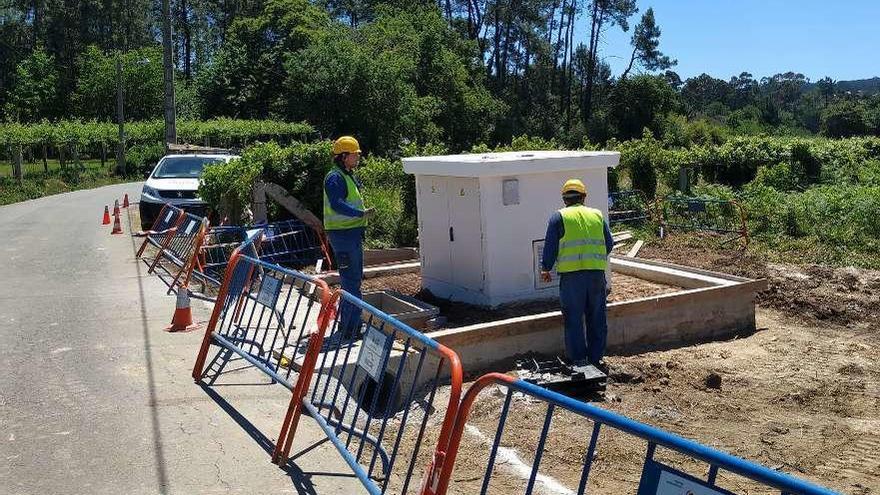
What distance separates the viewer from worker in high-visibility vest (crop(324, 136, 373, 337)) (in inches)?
324

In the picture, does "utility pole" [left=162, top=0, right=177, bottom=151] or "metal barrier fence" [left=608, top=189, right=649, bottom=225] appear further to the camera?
"utility pole" [left=162, top=0, right=177, bottom=151]

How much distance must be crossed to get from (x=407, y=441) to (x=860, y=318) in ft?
25.0

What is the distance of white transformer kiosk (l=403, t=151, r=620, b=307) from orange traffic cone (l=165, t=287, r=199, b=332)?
10.2 feet

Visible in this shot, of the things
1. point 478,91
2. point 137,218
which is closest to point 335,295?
point 137,218

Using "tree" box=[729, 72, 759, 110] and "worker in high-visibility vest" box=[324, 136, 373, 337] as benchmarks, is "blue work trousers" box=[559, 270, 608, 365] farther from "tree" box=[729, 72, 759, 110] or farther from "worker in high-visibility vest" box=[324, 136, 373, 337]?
"tree" box=[729, 72, 759, 110]

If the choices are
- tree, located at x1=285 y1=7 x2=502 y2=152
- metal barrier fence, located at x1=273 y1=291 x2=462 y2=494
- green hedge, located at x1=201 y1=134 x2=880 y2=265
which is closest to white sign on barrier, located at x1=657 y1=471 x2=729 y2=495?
metal barrier fence, located at x1=273 y1=291 x2=462 y2=494

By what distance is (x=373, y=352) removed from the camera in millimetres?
4762

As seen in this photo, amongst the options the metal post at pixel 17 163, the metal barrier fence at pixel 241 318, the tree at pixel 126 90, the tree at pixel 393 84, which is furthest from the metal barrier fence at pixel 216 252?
the tree at pixel 126 90

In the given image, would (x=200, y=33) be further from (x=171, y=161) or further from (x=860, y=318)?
(x=860, y=318)

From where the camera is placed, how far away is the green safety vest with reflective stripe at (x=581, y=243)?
762 cm

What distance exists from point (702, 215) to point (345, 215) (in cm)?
1246

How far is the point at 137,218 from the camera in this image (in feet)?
69.7

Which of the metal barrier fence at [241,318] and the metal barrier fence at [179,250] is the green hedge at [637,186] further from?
the metal barrier fence at [241,318]

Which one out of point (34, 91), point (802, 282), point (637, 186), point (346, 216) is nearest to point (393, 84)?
point (637, 186)
